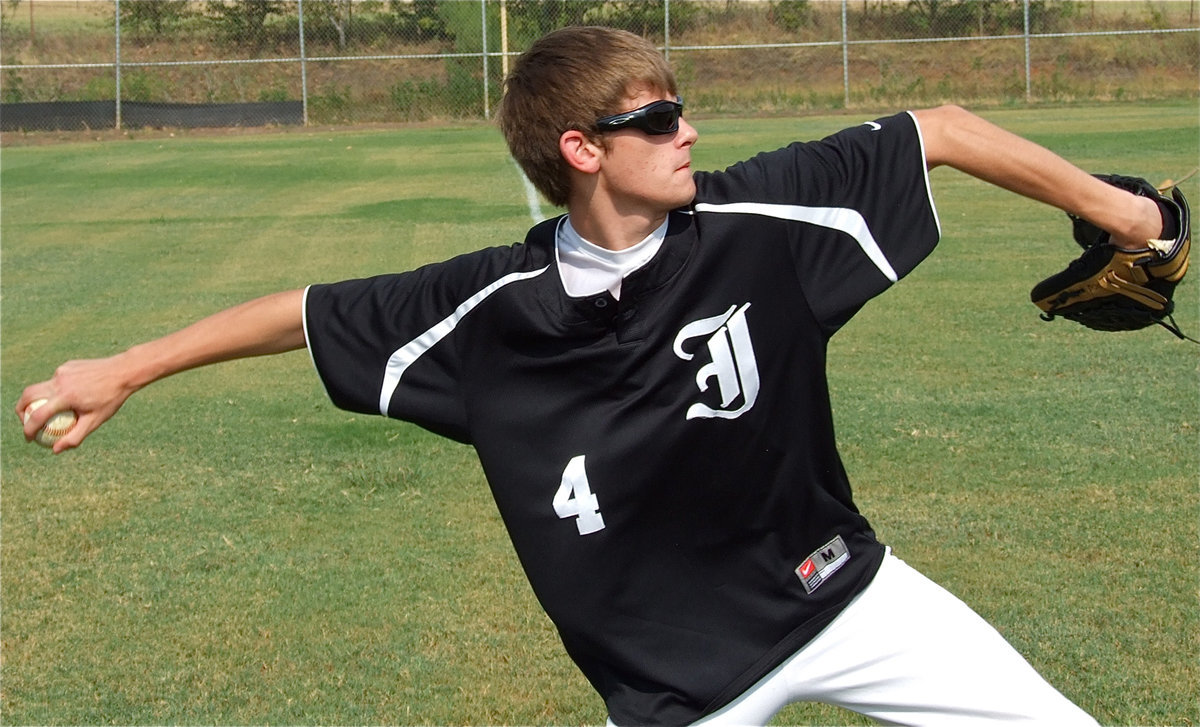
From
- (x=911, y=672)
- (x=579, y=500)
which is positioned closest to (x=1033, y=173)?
(x=911, y=672)

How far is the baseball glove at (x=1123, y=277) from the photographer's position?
3025mm

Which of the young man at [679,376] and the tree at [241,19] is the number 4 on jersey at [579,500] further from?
the tree at [241,19]

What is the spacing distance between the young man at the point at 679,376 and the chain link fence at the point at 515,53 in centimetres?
2834

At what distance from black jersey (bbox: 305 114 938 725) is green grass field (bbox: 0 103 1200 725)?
1.78m

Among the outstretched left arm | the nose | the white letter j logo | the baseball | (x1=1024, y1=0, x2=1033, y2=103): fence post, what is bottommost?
the baseball

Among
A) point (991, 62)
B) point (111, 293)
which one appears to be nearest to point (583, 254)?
point (111, 293)

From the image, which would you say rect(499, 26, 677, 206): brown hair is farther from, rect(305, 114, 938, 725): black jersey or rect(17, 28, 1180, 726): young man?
rect(305, 114, 938, 725): black jersey

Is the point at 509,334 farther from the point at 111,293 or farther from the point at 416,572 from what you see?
the point at 111,293

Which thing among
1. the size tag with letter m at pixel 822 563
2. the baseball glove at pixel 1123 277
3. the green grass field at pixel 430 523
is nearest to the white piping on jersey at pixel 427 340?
the size tag with letter m at pixel 822 563

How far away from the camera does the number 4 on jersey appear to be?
294cm

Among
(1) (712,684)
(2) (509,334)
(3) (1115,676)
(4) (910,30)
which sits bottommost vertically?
(3) (1115,676)

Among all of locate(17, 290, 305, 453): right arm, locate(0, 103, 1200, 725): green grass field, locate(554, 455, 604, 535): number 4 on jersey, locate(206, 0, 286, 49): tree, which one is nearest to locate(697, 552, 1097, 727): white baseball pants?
locate(554, 455, 604, 535): number 4 on jersey

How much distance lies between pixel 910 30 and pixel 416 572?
32.1m

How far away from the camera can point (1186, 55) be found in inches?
1286
